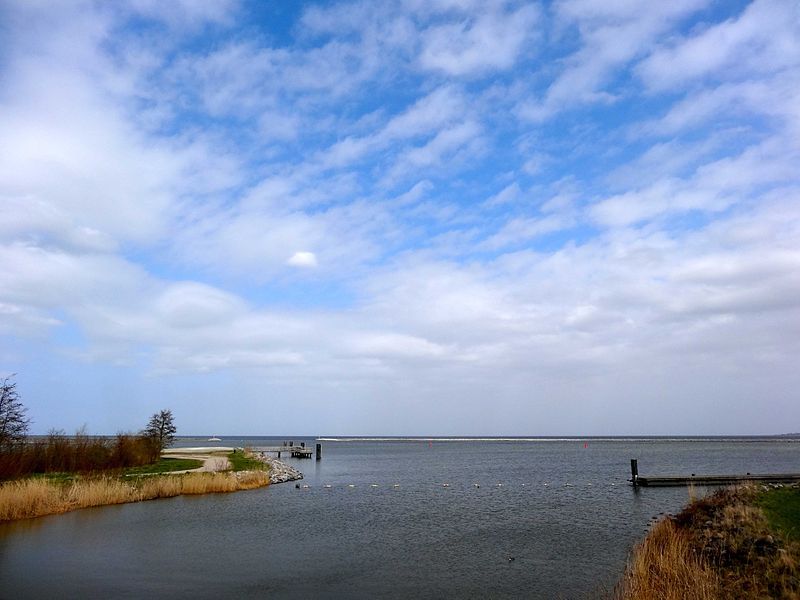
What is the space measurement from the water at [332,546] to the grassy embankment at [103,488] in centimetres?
93

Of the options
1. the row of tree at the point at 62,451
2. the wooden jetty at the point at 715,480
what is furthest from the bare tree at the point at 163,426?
the wooden jetty at the point at 715,480

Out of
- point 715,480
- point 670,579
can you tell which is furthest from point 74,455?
point 715,480

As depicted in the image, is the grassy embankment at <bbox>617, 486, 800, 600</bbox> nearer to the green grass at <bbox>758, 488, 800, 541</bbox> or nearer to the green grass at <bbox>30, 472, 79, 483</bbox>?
the green grass at <bbox>758, 488, 800, 541</bbox>

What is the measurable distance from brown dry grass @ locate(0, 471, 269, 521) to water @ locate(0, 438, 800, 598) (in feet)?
3.02

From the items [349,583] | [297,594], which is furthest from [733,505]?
[297,594]

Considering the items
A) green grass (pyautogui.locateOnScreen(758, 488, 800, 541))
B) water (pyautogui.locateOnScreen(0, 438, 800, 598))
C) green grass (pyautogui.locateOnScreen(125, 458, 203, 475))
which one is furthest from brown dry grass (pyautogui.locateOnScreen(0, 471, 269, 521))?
green grass (pyautogui.locateOnScreen(758, 488, 800, 541))

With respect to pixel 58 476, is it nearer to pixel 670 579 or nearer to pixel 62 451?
pixel 62 451

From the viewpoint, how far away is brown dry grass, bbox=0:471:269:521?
75.8ft

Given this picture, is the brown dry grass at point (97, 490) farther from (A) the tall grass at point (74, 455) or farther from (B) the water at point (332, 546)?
(A) the tall grass at point (74, 455)

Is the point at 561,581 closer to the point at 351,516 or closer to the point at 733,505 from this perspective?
the point at 733,505

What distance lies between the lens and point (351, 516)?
27766 millimetres

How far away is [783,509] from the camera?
18453 millimetres

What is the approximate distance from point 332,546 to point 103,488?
13573mm

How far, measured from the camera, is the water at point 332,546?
1507cm
